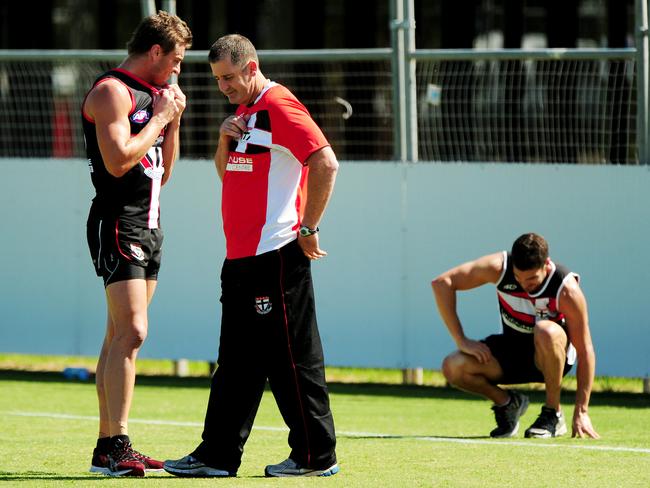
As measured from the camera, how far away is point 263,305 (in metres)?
5.87

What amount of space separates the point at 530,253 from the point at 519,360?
0.87 m

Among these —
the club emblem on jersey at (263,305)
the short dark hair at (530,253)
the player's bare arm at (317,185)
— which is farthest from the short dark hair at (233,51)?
the short dark hair at (530,253)

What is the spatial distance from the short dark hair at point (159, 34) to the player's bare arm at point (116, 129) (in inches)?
10.1

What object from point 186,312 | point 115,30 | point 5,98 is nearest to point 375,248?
point 186,312

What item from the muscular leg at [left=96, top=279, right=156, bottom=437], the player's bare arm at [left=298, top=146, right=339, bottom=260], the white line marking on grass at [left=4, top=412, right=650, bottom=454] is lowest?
the white line marking on grass at [left=4, top=412, right=650, bottom=454]

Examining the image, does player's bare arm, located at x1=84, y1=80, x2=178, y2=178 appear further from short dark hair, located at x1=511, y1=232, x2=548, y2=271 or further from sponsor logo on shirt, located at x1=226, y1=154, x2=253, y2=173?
short dark hair, located at x1=511, y1=232, x2=548, y2=271

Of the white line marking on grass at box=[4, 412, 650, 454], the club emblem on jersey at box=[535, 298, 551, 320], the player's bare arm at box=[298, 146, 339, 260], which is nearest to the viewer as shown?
the player's bare arm at box=[298, 146, 339, 260]

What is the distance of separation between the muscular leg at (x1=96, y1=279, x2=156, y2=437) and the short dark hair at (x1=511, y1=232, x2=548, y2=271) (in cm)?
257

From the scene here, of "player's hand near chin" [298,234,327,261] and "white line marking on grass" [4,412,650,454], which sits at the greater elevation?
"player's hand near chin" [298,234,327,261]

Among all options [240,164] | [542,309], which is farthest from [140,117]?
[542,309]

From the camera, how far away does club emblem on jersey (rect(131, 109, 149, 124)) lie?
603 cm

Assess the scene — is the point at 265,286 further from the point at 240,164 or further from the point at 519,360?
the point at 519,360

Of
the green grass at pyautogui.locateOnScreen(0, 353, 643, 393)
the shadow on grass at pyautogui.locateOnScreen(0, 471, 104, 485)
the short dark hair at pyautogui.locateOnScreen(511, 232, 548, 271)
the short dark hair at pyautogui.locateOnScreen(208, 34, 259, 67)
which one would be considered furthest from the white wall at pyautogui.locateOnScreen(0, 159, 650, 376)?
the shadow on grass at pyautogui.locateOnScreen(0, 471, 104, 485)

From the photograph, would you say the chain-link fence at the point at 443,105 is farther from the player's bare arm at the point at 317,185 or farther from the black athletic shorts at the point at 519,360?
the player's bare arm at the point at 317,185
